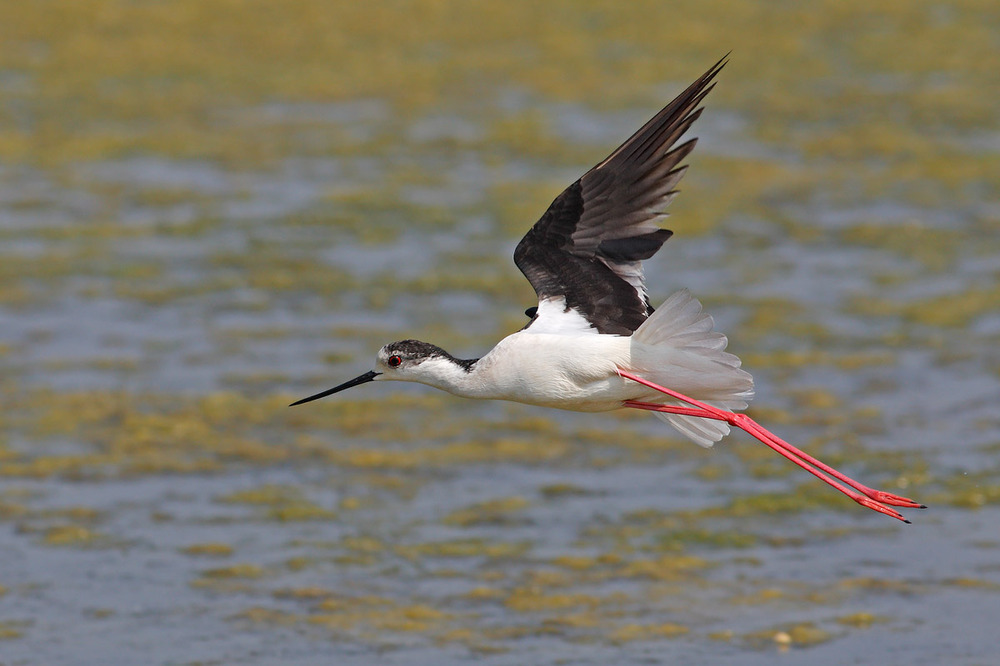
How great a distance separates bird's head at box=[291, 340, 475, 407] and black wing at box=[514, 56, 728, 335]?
293 mm

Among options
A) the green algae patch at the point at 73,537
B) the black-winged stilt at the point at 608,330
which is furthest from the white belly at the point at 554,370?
the green algae patch at the point at 73,537

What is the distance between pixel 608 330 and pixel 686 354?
249mm

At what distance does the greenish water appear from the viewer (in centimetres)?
529

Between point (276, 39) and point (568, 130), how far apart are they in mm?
2519

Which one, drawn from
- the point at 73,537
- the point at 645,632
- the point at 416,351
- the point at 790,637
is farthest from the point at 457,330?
the point at 416,351

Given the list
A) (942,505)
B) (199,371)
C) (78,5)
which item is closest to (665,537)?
(942,505)

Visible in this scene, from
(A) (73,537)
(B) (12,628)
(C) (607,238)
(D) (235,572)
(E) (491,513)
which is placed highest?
(C) (607,238)

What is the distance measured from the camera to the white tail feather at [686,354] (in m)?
3.96

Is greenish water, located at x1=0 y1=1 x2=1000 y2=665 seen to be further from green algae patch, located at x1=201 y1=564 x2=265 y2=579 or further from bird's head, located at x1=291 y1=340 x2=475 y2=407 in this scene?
bird's head, located at x1=291 y1=340 x2=475 y2=407

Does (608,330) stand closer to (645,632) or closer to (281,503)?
(645,632)

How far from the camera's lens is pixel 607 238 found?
424 centimetres

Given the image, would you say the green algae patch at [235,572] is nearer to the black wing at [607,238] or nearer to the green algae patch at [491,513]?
the green algae patch at [491,513]

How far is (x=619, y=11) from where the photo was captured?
11.7 meters

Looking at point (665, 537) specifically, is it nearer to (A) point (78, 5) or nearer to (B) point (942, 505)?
(B) point (942, 505)
